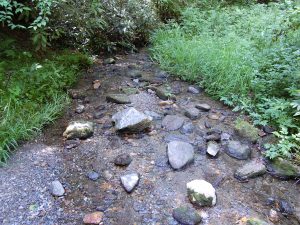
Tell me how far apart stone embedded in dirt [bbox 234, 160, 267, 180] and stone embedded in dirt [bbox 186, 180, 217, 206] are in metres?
0.43

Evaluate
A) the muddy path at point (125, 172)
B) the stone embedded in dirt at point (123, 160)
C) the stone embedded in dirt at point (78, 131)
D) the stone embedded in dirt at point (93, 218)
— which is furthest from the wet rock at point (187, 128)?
the stone embedded in dirt at point (93, 218)

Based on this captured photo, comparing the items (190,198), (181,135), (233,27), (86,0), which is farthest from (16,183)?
(233,27)

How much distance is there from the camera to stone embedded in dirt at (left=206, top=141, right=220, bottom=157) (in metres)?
3.32

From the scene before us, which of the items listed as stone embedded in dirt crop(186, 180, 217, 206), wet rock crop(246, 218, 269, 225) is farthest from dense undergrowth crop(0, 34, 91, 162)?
wet rock crop(246, 218, 269, 225)

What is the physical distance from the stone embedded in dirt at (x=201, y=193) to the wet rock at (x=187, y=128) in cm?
98

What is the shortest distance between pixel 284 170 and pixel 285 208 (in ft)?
1.56

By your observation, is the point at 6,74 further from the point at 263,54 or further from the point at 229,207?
the point at 263,54

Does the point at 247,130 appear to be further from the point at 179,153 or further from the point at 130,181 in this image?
the point at 130,181

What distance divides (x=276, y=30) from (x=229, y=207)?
3.51 m

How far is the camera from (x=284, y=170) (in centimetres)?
313

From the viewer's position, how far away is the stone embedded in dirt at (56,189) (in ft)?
9.02

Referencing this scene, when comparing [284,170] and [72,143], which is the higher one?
[284,170]

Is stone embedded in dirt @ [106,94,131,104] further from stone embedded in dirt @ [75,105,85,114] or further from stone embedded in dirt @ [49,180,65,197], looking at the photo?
stone embedded in dirt @ [49,180,65,197]

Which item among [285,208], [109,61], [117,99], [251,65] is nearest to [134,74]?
[109,61]
